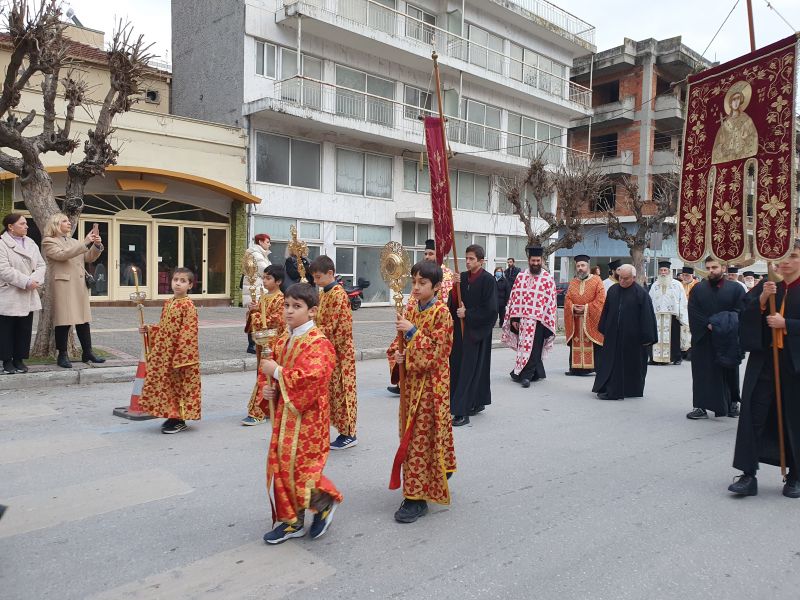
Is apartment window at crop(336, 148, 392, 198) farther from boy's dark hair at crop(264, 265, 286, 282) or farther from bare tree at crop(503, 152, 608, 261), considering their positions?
boy's dark hair at crop(264, 265, 286, 282)

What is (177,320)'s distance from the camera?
582 centimetres

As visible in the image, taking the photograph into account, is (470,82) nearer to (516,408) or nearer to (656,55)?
(656,55)

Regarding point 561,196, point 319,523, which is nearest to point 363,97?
point 561,196

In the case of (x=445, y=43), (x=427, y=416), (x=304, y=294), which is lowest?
(x=427, y=416)

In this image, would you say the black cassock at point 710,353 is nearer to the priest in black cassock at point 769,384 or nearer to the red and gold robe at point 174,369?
the priest in black cassock at point 769,384

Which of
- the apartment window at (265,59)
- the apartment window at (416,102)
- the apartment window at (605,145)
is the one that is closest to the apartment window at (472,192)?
the apartment window at (416,102)

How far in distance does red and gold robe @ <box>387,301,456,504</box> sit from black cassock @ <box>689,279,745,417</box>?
426 cm

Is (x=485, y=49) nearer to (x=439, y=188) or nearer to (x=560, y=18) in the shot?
(x=560, y=18)

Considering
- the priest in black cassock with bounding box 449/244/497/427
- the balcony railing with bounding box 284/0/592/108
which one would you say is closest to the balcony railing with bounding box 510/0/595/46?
the balcony railing with bounding box 284/0/592/108

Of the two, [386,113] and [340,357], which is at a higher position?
[386,113]

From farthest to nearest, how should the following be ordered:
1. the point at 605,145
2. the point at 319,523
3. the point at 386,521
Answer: the point at 605,145
the point at 386,521
the point at 319,523

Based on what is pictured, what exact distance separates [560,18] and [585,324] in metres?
23.9

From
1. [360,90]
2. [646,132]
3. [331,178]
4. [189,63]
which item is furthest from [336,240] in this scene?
[646,132]

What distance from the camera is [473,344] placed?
22.1 feet
